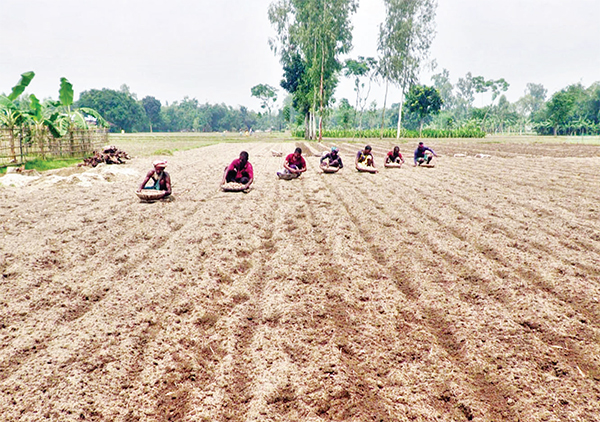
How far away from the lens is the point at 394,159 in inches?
547

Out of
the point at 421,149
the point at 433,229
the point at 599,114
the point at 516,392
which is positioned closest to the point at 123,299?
the point at 516,392

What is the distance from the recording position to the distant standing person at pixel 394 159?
42.7ft

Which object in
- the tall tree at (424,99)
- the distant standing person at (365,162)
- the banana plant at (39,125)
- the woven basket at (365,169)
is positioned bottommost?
the woven basket at (365,169)

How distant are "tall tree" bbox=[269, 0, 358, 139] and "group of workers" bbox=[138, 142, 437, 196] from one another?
2348 centimetres

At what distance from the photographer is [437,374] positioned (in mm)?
2512

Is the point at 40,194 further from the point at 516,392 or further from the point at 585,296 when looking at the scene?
the point at 585,296

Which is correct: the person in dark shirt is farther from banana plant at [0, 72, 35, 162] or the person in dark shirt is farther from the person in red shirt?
banana plant at [0, 72, 35, 162]

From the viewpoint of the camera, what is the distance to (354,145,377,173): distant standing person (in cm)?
1188

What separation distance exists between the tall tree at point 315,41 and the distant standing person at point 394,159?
2316 cm

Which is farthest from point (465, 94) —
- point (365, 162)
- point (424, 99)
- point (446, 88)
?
point (365, 162)

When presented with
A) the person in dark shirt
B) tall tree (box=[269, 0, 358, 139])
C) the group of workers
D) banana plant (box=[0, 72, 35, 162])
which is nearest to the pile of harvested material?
banana plant (box=[0, 72, 35, 162])

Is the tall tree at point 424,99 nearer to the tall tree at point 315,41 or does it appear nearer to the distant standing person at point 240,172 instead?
the tall tree at point 315,41

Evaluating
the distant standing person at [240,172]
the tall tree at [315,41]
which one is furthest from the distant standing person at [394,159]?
the tall tree at [315,41]

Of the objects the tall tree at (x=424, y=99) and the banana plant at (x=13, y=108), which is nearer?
the banana plant at (x=13, y=108)
